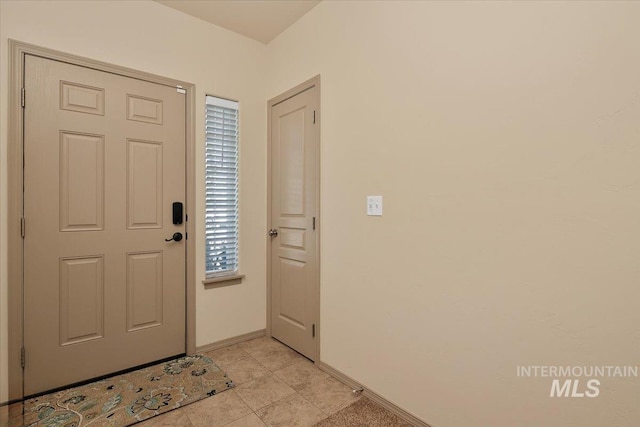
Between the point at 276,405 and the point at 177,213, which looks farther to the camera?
the point at 177,213

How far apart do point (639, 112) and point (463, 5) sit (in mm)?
935

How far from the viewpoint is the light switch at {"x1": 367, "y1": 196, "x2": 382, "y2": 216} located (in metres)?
2.07

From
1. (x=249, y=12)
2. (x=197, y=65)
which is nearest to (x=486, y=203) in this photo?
(x=249, y=12)

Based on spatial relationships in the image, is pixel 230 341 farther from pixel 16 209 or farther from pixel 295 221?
pixel 16 209

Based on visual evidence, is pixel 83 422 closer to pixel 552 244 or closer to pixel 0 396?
pixel 0 396

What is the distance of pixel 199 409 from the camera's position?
6.49ft

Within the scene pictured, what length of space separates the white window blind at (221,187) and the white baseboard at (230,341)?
0.60m

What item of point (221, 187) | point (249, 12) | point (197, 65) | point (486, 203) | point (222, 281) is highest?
point (249, 12)

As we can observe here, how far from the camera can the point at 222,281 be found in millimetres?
2885

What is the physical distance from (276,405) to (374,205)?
Answer: 1397 millimetres

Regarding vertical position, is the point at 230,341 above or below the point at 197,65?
below

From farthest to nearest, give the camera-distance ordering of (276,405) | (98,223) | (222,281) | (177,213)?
(222,281), (177,213), (98,223), (276,405)

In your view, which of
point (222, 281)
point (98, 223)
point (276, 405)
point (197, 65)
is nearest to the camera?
point (276, 405)

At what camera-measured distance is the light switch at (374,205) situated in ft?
6.78
